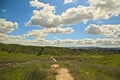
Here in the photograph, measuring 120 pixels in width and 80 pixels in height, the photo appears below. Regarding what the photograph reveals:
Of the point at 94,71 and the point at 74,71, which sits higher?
the point at 74,71

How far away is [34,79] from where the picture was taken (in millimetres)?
37844

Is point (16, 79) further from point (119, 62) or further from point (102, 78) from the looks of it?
point (119, 62)

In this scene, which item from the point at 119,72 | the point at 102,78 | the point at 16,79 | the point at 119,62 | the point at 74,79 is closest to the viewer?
the point at 74,79

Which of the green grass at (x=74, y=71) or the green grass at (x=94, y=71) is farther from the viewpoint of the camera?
the green grass at (x=74, y=71)

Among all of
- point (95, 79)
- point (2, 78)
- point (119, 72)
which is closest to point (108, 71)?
point (119, 72)

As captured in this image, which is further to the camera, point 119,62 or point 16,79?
point 119,62

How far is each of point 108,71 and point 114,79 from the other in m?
6.12

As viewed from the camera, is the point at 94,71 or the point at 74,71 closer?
the point at 74,71

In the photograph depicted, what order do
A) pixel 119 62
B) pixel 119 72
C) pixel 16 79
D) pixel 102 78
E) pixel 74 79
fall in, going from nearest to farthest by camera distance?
pixel 74 79 < pixel 102 78 < pixel 119 72 < pixel 16 79 < pixel 119 62

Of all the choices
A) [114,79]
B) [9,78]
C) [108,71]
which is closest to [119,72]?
[108,71]

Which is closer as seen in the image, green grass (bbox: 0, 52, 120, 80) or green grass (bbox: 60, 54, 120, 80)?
green grass (bbox: 60, 54, 120, 80)

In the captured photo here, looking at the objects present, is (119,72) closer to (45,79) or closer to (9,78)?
(45,79)

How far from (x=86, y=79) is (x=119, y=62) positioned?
1274 inches

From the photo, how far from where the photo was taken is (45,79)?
33031 millimetres
